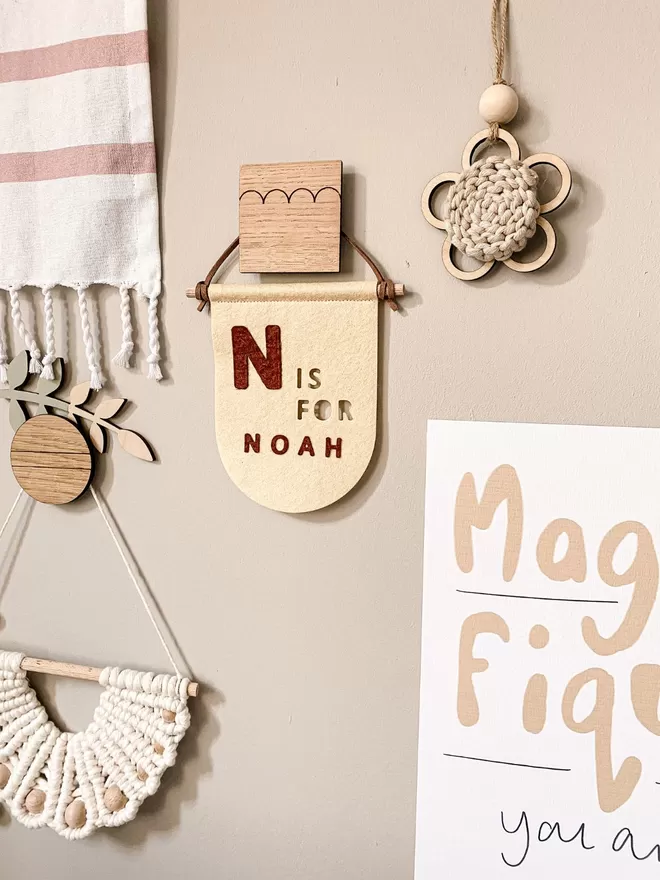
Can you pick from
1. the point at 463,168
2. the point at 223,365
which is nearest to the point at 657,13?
the point at 463,168

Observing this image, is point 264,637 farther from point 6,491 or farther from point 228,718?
point 6,491

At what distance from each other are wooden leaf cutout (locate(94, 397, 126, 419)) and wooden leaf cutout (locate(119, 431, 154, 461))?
0.10 feet

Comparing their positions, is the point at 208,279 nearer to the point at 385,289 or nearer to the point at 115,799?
the point at 385,289

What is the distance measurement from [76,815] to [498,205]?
883 millimetres

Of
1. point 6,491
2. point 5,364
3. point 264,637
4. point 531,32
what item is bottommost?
point 264,637

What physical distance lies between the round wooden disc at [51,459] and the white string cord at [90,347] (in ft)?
0.22

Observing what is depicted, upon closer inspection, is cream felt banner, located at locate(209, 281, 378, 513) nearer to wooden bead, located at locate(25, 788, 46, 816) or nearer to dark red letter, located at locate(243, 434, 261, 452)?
dark red letter, located at locate(243, 434, 261, 452)

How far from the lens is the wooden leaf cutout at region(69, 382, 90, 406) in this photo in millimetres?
893

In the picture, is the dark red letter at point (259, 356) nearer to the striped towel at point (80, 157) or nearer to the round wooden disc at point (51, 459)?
the striped towel at point (80, 157)

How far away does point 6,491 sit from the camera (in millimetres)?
965

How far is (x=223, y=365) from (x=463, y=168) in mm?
335

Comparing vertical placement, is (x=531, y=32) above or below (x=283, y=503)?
above

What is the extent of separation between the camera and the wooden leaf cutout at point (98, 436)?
0.89 m

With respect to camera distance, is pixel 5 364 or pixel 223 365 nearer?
pixel 223 365
